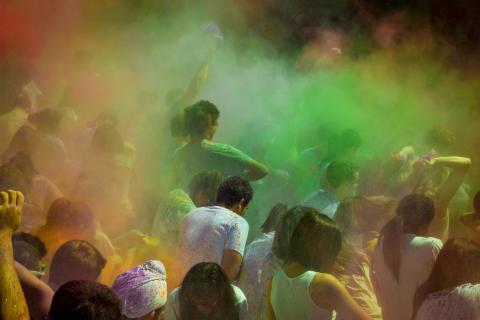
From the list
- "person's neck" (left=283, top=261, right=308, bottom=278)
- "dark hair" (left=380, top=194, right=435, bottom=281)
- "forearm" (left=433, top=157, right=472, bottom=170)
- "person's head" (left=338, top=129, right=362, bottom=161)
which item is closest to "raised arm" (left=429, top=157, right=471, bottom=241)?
"forearm" (left=433, top=157, right=472, bottom=170)

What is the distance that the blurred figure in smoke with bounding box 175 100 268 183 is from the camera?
4598 millimetres

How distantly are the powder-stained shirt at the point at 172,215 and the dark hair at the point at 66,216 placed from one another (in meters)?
0.45

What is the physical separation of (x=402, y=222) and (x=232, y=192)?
0.95m

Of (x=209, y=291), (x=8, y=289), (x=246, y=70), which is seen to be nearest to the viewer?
(x=8, y=289)

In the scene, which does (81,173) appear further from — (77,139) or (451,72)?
(451,72)

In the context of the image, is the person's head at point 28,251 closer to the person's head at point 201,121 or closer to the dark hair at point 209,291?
the dark hair at point 209,291

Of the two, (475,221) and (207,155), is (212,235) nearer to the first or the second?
(207,155)

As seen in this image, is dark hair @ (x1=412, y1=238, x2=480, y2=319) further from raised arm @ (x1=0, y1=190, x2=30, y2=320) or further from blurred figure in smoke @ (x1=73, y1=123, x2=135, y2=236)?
blurred figure in smoke @ (x1=73, y1=123, x2=135, y2=236)

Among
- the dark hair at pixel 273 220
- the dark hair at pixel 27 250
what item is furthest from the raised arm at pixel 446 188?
the dark hair at pixel 27 250

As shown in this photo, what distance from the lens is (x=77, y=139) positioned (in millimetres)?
6008

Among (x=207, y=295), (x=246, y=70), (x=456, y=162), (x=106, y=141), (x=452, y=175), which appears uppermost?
(x=246, y=70)

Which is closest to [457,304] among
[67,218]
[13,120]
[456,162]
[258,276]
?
[258,276]

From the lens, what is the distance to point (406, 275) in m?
3.53

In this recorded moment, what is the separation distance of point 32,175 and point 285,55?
5.64 meters
